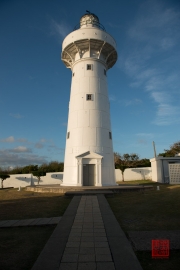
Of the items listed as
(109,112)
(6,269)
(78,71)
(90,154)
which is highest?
(78,71)

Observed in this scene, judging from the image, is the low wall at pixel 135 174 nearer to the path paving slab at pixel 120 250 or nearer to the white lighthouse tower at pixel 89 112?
the white lighthouse tower at pixel 89 112

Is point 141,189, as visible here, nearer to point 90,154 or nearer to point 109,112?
point 90,154

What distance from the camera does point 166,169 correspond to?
2438 cm

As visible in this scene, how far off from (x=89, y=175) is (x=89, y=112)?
18.2ft

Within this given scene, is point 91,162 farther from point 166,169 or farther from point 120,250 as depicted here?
point 120,250

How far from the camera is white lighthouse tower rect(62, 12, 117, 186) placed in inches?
655

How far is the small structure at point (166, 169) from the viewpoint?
21.5 m

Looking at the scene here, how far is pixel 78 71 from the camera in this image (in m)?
19.1

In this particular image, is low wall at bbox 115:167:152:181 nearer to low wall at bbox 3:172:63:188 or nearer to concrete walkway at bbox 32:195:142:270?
low wall at bbox 3:172:63:188

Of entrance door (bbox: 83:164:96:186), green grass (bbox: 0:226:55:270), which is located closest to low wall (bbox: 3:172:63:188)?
entrance door (bbox: 83:164:96:186)

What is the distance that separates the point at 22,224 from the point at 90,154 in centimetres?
1100

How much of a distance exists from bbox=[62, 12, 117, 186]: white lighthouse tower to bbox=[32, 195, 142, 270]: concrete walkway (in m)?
10.9

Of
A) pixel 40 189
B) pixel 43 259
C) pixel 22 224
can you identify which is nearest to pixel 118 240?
pixel 43 259

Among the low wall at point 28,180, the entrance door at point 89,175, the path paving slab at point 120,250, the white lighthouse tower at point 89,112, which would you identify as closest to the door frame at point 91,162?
the white lighthouse tower at point 89,112
